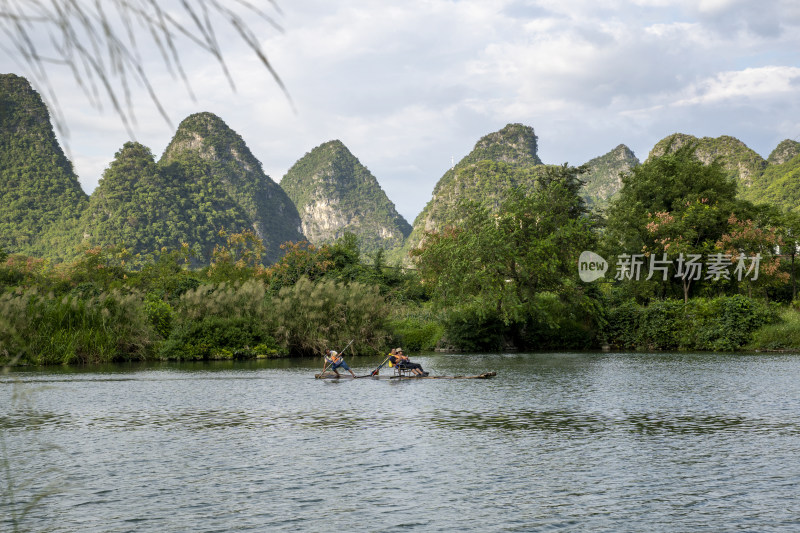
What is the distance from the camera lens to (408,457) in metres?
12.2

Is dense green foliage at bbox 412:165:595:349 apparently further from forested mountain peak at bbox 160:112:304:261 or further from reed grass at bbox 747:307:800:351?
forested mountain peak at bbox 160:112:304:261

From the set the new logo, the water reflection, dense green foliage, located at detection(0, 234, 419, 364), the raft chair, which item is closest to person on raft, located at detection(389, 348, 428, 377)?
the raft chair

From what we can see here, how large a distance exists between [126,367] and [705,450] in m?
27.6

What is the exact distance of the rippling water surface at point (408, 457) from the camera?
8656 mm

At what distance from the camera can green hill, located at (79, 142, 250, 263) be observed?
374ft

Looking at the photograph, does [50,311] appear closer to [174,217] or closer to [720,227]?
[720,227]

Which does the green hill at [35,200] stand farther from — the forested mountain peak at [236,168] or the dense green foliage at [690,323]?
the dense green foliage at [690,323]

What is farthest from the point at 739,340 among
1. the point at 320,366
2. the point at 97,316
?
the point at 97,316

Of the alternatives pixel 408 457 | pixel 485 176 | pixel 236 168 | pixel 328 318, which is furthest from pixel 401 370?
pixel 236 168

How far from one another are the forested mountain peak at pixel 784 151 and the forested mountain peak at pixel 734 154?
11.7 m

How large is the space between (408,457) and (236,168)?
172308 millimetres

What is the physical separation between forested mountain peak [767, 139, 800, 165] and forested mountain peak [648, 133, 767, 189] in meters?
11.7

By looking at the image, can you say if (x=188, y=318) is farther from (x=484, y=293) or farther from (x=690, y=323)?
(x=690, y=323)

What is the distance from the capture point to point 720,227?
1842 inches
